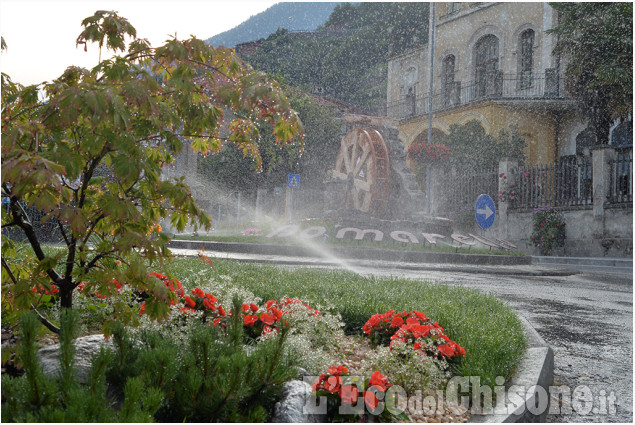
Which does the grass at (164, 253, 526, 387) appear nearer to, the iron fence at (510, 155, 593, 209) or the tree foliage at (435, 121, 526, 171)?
the iron fence at (510, 155, 593, 209)

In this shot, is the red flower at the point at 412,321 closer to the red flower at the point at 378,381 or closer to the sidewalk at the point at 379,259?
the red flower at the point at 378,381

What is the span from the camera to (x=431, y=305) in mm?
5172

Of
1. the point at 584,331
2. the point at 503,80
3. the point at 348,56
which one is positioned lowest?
the point at 584,331

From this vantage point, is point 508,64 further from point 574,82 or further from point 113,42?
point 113,42

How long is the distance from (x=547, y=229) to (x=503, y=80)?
11.4m

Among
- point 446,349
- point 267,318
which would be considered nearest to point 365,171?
point 267,318

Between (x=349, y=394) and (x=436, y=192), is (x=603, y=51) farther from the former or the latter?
(x=349, y=394)

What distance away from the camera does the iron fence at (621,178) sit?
16781 millimetres

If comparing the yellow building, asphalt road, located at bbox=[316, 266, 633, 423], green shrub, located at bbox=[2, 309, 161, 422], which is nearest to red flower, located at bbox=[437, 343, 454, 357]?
asphalt road, located at bbox=[316, 266, 633, 423]

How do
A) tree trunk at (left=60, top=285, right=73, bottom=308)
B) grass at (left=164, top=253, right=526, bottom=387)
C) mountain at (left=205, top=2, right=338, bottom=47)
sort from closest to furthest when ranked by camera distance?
tree trunk at (left=60, top=285, right=73, bottom=308), grass at (left=164, top=253, right=526, bottom=387), mountain at (left=205, top=2, right=338, bottom=47)

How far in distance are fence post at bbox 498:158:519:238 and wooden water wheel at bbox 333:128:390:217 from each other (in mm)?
4454

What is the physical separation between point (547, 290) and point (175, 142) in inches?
312

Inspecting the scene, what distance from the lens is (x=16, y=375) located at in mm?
2664

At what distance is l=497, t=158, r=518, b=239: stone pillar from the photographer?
20672mm
